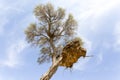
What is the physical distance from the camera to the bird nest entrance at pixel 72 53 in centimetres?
3390

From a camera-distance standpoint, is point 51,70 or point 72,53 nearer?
point 51,70

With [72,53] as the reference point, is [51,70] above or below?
below

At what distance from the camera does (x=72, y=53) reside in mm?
34062

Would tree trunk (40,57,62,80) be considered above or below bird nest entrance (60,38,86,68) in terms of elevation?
below

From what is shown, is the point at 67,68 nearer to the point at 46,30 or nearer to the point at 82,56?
the point at 82,56

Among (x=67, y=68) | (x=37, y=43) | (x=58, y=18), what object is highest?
(x=58, y=18)

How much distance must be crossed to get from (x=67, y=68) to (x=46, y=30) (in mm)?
4269

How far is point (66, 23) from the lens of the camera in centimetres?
3578

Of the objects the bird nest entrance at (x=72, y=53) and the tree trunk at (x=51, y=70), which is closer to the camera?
the tree trunk at (x=51, y=70)

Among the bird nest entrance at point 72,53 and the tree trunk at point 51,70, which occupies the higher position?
the bird nest entrance at point 72,53

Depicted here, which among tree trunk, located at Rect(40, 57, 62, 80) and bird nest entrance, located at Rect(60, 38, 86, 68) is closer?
tree trunk, located at Rect(40, 57, 62, 80)

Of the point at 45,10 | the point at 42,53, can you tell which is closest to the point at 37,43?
the point at 42,53

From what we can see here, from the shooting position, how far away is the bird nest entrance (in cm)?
3390

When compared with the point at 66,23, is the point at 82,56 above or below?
below
